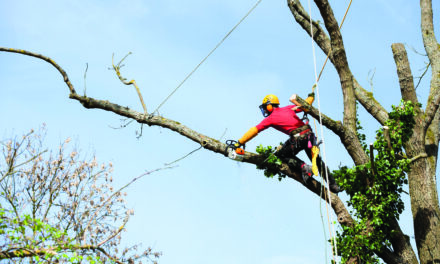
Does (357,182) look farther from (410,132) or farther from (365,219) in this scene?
(410,132)

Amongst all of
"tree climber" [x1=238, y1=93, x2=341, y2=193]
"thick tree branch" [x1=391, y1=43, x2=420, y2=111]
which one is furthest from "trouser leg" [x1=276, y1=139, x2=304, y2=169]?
"thick tree branch" [x1=391, y1=43, x2=420, y2=111]

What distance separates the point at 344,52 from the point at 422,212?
3044 millimetres

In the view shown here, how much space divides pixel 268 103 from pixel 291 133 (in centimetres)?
63

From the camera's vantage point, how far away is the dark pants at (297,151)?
8266mm

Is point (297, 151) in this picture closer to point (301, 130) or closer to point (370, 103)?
point (301, 130)

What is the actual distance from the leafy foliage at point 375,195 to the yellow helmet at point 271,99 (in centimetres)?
150

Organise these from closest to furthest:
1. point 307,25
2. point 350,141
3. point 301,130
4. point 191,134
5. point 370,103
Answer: point 301,130
point 191,134
point 350,141
point 307,25
point 370,103

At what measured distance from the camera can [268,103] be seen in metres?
8.62

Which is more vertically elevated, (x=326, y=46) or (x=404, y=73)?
(x=326, y=46)

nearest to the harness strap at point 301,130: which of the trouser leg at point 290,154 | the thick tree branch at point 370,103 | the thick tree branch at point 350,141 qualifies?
the trouser leg at point 290,154

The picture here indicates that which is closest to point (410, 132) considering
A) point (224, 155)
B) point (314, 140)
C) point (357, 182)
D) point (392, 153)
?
point (392, 153)

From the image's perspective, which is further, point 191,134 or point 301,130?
point 191,134

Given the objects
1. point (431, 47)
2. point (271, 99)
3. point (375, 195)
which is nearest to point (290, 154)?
point (271, 99)

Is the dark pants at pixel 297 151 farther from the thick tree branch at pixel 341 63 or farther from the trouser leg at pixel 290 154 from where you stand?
the thick tree branch at pixel 341 63
